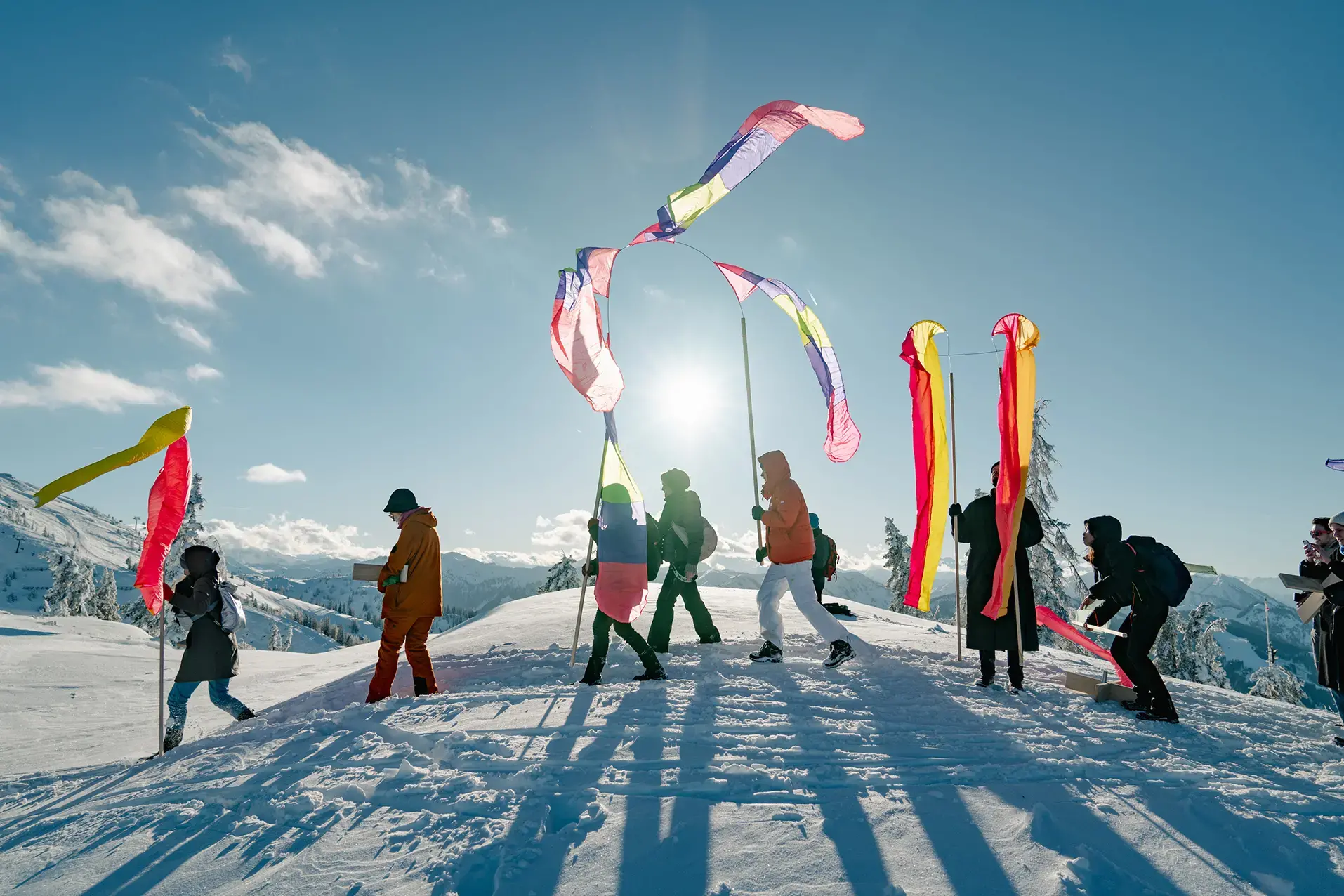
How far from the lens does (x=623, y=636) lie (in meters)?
6.99

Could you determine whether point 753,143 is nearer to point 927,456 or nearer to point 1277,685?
point 927,456

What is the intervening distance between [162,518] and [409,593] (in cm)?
313

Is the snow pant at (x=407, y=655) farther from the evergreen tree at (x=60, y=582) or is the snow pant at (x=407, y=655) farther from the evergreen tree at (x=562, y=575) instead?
the evergreen tree at (x=60, y=582)

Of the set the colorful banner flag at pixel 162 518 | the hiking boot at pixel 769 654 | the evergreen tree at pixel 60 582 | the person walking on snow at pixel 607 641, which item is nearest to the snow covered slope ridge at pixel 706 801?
the person walking on snow at pixel 607 641

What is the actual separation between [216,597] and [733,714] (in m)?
5.75

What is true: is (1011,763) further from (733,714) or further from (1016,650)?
(1016,650)

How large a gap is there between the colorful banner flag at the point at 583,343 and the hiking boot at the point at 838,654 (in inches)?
167

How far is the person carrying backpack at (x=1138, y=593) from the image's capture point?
617cm

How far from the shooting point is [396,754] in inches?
186

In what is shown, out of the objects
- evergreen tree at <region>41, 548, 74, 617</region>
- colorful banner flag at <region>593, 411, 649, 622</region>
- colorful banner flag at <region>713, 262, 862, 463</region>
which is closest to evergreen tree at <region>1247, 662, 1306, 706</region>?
colorful banner flag at <region>713, 262, 862, 463</region>

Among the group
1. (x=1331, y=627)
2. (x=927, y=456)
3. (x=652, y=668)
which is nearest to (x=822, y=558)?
(x=927, y=456)

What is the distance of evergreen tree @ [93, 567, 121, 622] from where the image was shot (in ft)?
160

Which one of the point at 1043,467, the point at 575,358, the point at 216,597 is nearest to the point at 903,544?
the point at 1043,467

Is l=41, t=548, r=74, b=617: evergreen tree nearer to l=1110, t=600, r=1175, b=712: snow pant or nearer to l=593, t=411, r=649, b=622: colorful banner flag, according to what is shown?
l=593, t=411, r=649, b=622: colorful banner flag
